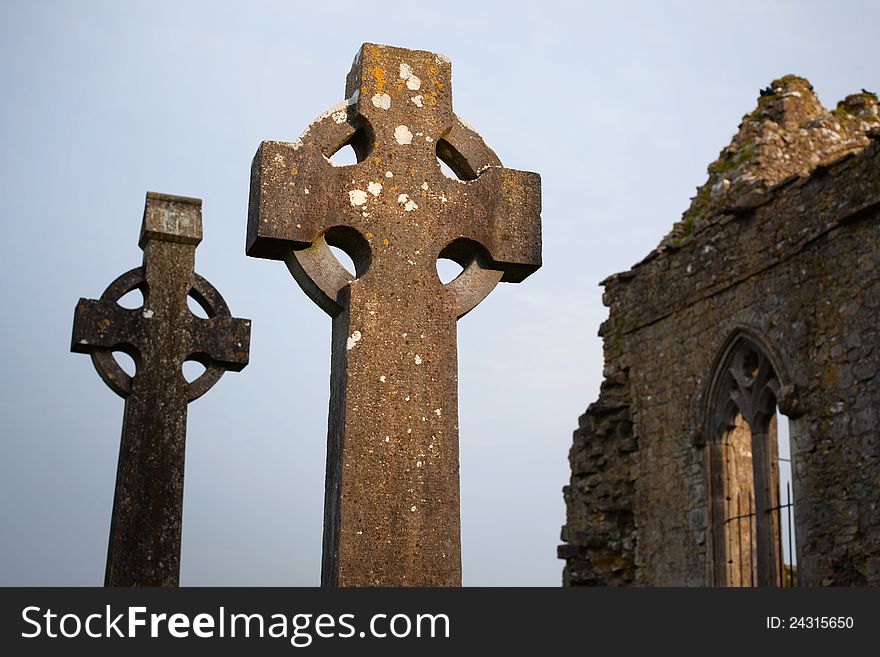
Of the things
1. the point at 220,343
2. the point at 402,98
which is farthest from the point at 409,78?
the point at 220,343

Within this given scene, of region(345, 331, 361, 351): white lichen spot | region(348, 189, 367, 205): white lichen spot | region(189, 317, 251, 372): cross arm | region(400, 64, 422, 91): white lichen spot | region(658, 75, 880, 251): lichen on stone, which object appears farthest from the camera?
region(658, 75, 880, 251): lichen on stone

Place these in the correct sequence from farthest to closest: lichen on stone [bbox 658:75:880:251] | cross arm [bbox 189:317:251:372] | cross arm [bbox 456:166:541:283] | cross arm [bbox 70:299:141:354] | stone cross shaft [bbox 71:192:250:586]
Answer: lichen on stone [bbox 658:75:880:251], cross arm [bbox 189:317:251:372], cross arm [bbox 70:299:141:354], stone cross shaft [bbox 71:192:250:586], cross arm [bbox 456:166:541:283]

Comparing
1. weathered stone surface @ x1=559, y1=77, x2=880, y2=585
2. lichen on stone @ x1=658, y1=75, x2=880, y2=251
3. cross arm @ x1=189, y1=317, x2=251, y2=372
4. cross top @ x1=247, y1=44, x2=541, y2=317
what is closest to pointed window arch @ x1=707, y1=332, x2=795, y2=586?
weathered stone surface @ x1=559, y1=77, x2=880, y2=585

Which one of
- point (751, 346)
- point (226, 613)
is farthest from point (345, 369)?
point (751, 346)

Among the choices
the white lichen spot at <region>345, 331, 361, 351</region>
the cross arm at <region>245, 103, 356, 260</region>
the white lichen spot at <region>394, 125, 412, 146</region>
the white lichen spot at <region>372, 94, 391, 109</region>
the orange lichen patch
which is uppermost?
the orange lichen patch

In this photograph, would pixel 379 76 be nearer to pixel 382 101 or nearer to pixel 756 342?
pixel 382 101

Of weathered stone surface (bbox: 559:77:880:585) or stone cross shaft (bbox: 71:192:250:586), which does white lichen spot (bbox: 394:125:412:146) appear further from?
weathered stone surface (bbox: 559:77:880:585)

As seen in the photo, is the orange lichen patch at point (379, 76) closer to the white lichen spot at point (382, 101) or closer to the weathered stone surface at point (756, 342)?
the white lichen spot at point (382, 101)

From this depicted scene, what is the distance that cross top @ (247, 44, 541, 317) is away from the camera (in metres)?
4.86

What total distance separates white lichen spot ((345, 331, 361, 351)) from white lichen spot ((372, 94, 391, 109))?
105cm

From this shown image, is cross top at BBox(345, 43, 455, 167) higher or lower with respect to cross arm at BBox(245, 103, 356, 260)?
higher

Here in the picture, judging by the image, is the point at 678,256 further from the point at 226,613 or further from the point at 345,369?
the point at 226,613

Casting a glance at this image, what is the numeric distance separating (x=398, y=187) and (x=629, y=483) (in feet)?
34.4

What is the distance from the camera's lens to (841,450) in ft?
38.5
